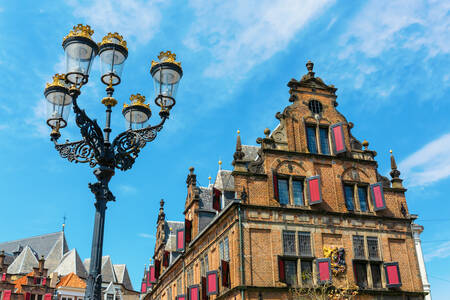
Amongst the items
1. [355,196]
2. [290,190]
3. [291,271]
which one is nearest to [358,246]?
[355,196]

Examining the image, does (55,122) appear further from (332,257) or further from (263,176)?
(332,257)

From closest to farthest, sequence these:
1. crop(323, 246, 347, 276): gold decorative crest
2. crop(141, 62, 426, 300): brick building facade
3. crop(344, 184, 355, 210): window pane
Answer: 1. crop(141, 62, 426, 300): brick building facade
2. crop(323, 246, 347, 276): gold decorative crest
3. crop(344, 184, 355, 210): window pane

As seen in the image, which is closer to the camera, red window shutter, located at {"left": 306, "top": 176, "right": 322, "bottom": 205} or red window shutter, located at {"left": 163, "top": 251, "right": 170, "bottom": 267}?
red window shutter, located at {"left": 306, "top": 176, "right": 322, "bottom": 205}

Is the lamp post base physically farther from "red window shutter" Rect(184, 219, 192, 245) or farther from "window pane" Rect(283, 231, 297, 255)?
"red window shutter" Rect(184, 219, 192, 245)

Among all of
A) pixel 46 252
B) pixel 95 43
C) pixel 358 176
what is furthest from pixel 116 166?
pixel 46 252

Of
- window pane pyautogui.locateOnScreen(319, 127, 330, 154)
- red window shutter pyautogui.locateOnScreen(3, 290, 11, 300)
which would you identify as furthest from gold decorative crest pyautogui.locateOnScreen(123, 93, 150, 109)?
red window shutter pyautogui.locateOnScreen(3, 290, 11, 300)

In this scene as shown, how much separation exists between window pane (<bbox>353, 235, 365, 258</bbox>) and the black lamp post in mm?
16842

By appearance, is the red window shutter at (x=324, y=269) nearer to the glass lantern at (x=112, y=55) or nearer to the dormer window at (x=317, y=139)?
the dormer window at (x=317, y=139)

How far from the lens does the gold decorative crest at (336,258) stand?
23.8 metres

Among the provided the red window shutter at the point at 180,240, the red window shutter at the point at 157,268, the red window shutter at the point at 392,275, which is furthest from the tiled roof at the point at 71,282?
the red window shutter at the point at 392,275

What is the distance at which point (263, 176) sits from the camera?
82.0 ft

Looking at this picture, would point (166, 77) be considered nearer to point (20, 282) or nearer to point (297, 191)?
point (297, 191)

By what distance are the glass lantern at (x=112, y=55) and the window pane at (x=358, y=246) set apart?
18.5 m

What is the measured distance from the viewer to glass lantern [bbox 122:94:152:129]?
12039 mm
